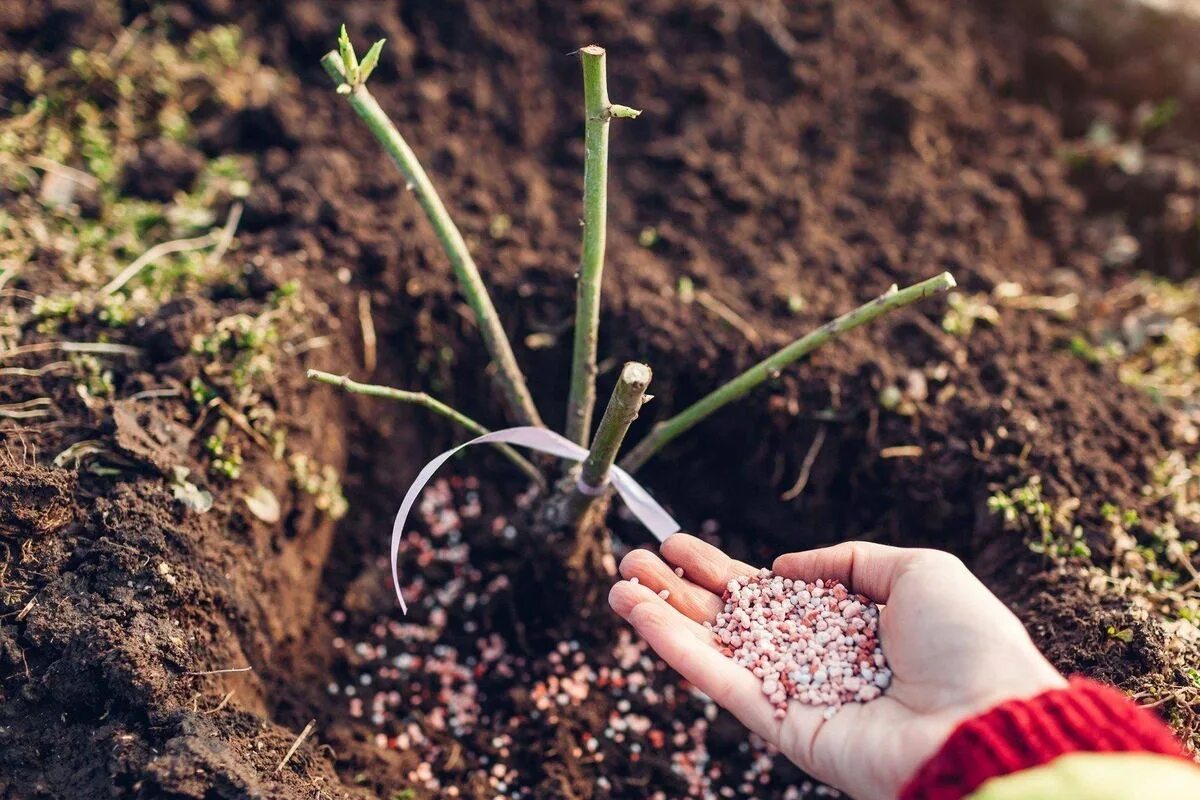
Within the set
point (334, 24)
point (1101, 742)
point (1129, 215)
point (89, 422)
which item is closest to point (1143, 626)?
point (1101, 742)

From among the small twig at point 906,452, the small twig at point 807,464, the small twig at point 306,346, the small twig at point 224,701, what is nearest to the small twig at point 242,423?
the small twig at point 306,346

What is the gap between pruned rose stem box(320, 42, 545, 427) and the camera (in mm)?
1543

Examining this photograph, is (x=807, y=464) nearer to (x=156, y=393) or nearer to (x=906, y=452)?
(x=906, y=452)

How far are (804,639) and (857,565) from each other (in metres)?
0.18

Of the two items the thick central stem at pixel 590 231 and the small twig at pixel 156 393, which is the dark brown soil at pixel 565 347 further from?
the thick central stem at pixel 590 231

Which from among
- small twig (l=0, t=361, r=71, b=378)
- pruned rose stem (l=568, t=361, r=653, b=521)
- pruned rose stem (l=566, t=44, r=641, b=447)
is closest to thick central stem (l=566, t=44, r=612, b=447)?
pruned rose stem (l=566, t=44, r=641, b=447)

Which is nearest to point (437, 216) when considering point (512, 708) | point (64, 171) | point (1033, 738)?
point (512, 708)

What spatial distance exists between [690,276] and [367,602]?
1185 mm

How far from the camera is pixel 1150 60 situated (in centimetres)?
310

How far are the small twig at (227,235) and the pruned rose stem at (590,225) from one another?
107 centimetres

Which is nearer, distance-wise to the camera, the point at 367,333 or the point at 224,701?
the point at 224,701

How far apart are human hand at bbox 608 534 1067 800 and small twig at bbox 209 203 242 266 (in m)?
1.35

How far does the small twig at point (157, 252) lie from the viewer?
2.21 m

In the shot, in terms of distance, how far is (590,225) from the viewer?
164 cm
